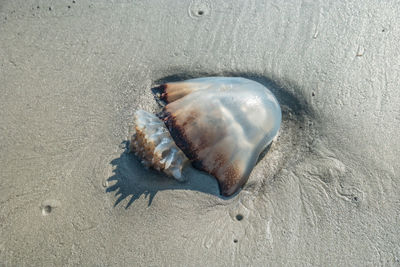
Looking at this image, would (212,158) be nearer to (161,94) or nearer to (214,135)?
(214,135)

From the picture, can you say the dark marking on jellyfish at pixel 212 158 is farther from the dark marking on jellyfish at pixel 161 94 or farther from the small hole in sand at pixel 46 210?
the small hole in sand at pixel 46 210

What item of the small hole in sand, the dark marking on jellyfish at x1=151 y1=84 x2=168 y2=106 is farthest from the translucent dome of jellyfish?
the small hole in sand

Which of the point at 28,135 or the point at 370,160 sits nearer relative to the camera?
the point at 370,160

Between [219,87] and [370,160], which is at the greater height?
[219,87]

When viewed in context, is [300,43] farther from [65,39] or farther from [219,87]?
[65,39]

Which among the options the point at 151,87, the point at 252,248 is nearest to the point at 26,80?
the point at 151,87

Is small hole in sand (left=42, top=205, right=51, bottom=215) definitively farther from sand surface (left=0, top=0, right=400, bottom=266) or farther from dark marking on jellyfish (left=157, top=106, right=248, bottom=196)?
dark marking on jellyfish (left=157, top=106, right=248, bottom=196)

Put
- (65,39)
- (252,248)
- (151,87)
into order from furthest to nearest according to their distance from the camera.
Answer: (65,39)
(151,87)
(252,248)
